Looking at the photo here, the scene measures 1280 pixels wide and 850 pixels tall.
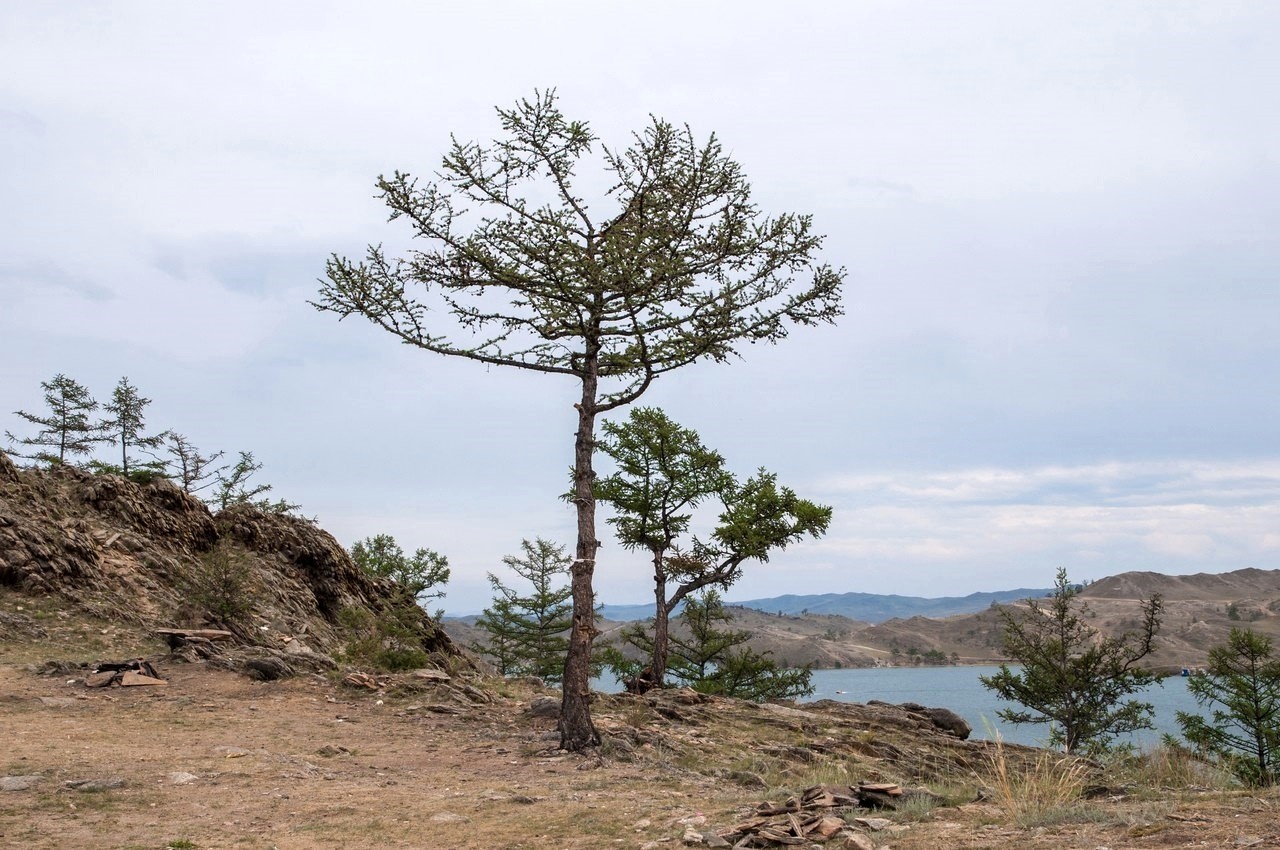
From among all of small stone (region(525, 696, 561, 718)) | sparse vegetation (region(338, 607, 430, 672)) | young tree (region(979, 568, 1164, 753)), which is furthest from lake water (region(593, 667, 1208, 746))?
small stone (region(525, 696, 561, 718))

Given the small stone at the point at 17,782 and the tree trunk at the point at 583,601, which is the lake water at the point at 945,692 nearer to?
the tree trunk at the point at 583,601

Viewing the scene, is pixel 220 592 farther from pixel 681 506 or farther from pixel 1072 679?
pixel 1072 679

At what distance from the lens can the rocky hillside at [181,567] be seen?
64.5ft

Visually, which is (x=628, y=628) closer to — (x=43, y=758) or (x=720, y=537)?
(x=720, y=537)

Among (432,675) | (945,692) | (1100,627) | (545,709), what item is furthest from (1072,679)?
(1100,627)

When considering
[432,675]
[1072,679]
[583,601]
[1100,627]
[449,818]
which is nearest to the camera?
[449,818]

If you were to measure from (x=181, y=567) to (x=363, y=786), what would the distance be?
1483cm

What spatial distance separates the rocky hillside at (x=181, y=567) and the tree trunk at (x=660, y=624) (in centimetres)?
624

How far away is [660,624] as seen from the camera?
2778 cm

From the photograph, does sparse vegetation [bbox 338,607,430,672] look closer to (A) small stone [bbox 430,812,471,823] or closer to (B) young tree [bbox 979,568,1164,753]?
(A) small stone [bbox 430,812,471,823]

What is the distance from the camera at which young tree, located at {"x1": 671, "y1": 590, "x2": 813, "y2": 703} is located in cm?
4147

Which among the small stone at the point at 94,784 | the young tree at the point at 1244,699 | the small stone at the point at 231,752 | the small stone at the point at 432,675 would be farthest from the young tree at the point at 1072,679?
the small stone at the point at 94,784

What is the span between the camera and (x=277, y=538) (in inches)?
1024

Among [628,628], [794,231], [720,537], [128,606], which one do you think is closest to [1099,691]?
[720,537]
